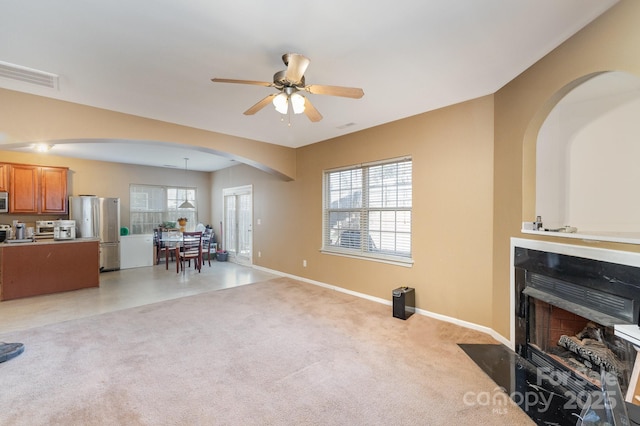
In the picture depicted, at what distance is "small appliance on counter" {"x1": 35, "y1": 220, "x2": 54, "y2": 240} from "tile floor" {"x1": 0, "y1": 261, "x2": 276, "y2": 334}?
1.31 m

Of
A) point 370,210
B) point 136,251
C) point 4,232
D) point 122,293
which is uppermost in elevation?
point 370,210

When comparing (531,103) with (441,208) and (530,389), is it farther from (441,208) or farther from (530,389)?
(530,389)

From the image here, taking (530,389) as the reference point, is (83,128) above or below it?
above

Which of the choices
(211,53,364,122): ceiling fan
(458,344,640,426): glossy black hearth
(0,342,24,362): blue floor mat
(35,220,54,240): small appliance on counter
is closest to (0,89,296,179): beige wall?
(0,342,24,362): blue floor mat

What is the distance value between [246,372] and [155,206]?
695 centimetres

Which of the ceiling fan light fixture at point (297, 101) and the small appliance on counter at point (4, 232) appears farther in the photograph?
the small appliance on counter at point (4, 232)

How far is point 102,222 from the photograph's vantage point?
21.0ft

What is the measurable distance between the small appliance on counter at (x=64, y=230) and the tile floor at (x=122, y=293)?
107cm

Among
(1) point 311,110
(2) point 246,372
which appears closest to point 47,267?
(2) point 246,372

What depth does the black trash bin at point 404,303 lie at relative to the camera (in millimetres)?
3518

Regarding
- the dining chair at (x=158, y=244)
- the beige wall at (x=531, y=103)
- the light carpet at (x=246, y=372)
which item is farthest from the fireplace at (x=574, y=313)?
the dining chair at (x=158, y=244)

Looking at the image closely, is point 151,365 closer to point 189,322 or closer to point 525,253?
point 189,322

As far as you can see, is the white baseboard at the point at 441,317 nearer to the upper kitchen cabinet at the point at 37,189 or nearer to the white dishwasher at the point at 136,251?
the white dishwasher at the point at 136,251

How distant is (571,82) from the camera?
2.10m
